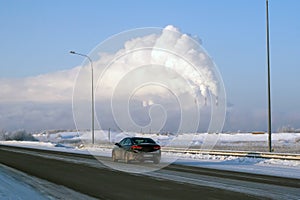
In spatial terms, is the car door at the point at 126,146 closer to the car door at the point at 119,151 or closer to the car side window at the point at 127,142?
the car side window at the point at 127,142

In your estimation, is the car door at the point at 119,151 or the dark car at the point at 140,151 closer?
the dark car at the point at 140,151

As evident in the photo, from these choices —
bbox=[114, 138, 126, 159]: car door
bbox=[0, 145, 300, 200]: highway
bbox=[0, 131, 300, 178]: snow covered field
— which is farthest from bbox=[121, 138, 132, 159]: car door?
bbox=[0, 145, 300, 200]: highway

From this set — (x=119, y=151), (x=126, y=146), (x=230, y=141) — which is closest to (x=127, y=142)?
(x=126, y=146)

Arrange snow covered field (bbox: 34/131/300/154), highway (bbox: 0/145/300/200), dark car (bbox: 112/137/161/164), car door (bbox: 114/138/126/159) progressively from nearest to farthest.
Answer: highway (bbox: 0/145/300/200)
dark car (bbox: 112/137/161/164)
car door (bbox: 114/138/126/159)
snow covered field (bbox: 34/131/300/154)

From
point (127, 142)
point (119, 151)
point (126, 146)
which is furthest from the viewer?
point (119, 151)

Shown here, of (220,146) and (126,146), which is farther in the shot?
(220,146)

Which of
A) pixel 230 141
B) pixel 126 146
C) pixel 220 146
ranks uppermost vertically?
pixel 230 141

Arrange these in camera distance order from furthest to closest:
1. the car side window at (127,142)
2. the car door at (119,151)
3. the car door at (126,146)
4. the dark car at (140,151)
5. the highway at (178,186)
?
the car door at (119,151) → the car side window at (127,142) → the car door at (126,146) → the dark car at (140,151) → the highway at (178,186)

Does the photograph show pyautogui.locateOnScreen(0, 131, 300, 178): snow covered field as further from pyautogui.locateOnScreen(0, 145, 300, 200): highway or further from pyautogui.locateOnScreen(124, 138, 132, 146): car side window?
pyautogui.locateOnScreen(0, 145, 300, 200): highway

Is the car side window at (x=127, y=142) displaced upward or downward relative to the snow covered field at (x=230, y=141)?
downward

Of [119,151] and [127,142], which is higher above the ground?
[127,142]

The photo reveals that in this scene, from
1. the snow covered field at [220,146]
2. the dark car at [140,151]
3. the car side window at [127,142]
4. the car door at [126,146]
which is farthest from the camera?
the car side window at [127,142]

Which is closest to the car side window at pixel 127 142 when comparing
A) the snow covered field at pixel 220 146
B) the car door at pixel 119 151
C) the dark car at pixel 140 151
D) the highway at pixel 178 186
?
the dark car at pixel 140 151

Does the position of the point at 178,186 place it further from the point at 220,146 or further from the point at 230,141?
the point at 230,141
